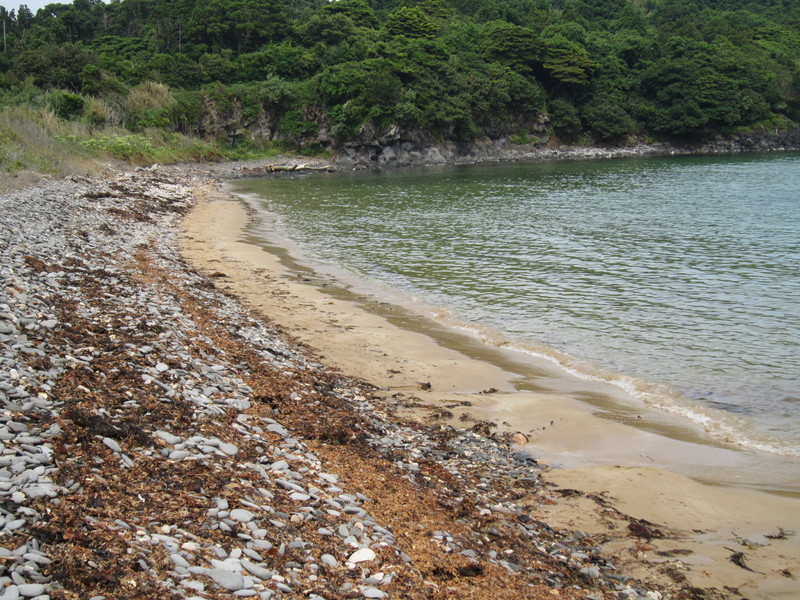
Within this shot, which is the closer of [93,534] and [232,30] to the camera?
[93,534]

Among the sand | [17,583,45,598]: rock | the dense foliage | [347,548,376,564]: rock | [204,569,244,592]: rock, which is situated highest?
the dense foliage

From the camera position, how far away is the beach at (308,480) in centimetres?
432

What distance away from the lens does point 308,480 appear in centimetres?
593

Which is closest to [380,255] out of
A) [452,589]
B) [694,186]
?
[452,589]

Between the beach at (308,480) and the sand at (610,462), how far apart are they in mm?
30

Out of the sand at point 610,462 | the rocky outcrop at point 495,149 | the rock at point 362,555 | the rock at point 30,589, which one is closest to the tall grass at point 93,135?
the rocky outcrop at point 495,149

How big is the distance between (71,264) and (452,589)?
10950 mm

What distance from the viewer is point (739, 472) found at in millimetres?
7453

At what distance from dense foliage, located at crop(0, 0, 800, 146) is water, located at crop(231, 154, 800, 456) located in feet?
136

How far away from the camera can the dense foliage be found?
3049 inches

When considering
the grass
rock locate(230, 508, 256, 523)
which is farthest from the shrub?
rock locate(230, 508, 256, 523)

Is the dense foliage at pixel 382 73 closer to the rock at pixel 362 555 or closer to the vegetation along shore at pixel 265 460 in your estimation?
the vegetation along shore at pixel 265 460

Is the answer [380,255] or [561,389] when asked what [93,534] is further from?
[380,255]

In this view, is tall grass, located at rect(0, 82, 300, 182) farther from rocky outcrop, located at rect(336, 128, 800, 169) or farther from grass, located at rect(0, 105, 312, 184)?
rocky outcrop, located at rect(336, 128, 800, 169)
